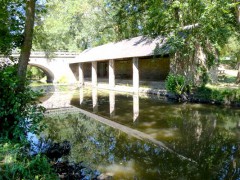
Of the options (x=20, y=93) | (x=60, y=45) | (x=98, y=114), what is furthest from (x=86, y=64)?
(x=20, y=93)

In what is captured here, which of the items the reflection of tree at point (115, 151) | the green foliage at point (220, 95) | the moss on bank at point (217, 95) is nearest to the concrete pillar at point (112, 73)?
the moss on bank at point (217, 95)

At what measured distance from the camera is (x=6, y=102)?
4844mm

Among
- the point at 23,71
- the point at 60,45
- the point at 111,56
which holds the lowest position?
the point at 23,71

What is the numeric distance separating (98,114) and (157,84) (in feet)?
30.7

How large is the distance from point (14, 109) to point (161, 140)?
4.86 meters

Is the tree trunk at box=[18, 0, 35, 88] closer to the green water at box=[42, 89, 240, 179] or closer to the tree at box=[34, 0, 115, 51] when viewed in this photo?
the green water at box=[42, 89, 240, 179]

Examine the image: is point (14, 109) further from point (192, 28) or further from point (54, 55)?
point (54, 55)

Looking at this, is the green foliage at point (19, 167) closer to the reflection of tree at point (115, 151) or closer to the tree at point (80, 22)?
the reflection of tree at point (115, 151)

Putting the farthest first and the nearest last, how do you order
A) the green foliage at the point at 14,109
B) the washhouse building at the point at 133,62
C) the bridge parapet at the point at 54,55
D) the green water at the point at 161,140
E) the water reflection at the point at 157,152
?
the bridge parapet at the point at 54,55
the washhouse building at the point at 133,62
the green water at the point at 161,140
the water reflection at the point at 157,152
the green foliage at the point at 14,109

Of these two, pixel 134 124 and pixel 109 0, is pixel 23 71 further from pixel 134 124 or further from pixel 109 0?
pixel 109 0

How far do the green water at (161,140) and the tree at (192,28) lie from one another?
4.06 meters

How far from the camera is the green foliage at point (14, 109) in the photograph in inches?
187

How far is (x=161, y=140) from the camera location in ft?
26.5

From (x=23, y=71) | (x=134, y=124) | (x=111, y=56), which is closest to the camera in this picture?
(x=23, y=71)
